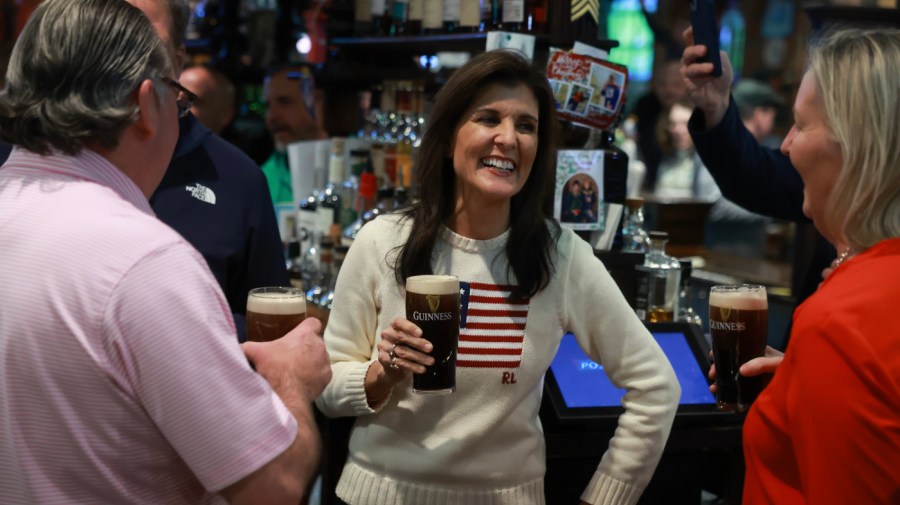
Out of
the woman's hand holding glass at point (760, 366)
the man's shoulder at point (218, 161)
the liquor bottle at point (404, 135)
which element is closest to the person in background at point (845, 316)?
the woman's hand holding glass at point (760, 366)

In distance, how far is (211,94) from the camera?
6.14m

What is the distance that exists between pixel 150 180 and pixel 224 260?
3.40 feet

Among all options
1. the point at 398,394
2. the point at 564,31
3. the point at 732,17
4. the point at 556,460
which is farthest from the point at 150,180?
the point at 732,17

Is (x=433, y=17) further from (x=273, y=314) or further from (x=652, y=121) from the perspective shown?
(x=652, y=121)

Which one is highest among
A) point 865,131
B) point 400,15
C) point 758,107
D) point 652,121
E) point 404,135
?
point 400,15

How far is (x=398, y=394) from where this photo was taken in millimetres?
2557

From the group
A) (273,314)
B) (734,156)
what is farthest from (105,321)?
(734,156)

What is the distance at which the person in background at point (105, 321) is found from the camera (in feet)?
4.91

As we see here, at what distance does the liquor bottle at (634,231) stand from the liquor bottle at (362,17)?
149 cm

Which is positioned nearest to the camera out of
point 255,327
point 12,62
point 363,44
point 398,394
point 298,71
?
point 12,62

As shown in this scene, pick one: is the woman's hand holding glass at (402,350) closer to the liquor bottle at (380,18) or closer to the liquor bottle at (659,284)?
the liquor bottle at (659,284)

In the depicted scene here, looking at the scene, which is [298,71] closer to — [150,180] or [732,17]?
[150,180]

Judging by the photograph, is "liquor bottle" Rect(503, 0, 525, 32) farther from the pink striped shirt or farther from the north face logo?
the pink striped shirt

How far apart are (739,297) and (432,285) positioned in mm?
682
